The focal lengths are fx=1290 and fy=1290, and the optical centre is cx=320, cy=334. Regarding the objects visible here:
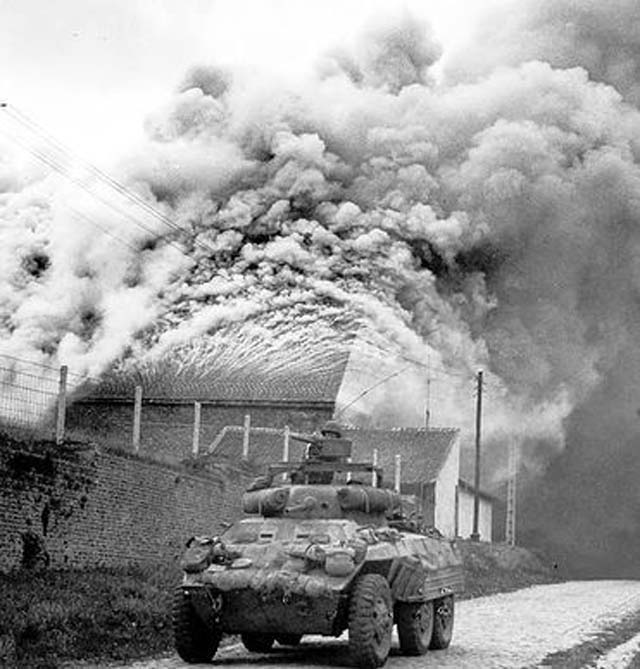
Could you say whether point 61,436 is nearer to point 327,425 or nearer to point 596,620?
point 327,425

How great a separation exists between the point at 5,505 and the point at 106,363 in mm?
20116

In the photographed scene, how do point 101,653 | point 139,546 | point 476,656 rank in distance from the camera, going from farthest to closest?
point 139,546 → point 476,656 → point 101,653

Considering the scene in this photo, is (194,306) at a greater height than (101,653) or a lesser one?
greater

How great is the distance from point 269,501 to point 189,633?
2.47m

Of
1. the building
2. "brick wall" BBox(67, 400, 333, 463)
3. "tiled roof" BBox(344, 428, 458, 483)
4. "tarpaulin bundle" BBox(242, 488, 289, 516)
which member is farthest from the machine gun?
"tiled roof" BBox(344, 428, 458, 483)

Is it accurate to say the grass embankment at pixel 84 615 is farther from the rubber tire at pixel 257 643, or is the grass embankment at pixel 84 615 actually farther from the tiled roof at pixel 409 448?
the tiled roof at pixel 409 448

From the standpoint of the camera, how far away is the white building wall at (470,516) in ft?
165

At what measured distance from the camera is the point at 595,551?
55000 mm

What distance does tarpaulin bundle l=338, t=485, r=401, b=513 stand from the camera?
1527cm

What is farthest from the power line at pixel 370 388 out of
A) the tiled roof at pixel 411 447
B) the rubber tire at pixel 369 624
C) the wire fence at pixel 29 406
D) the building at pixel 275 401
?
the rubber tire at pixel 369 624

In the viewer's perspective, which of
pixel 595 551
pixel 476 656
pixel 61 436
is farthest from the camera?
pixel 595 551

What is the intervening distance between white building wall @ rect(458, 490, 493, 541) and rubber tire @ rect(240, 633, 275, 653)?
116 feet

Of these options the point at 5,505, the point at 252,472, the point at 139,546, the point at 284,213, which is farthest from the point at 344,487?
the point at 284,213

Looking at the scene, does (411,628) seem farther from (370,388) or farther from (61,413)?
(370,388)
